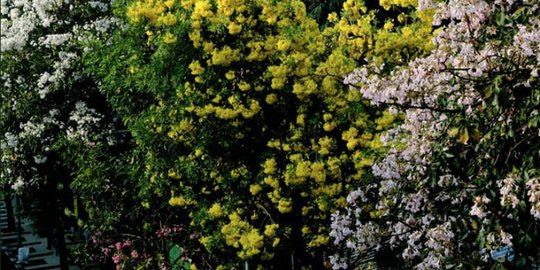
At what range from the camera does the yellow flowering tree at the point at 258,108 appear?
10.3 m

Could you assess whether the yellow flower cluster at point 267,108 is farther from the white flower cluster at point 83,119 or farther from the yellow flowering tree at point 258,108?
the white flower cluster at point 83,119

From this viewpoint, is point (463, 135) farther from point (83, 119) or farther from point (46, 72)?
point (46, 72)

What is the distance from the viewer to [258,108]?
10.5 m

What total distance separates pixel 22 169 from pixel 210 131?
9.98m

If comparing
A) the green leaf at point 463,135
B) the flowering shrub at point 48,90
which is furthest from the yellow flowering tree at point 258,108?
the flowering shrub at point 48,90

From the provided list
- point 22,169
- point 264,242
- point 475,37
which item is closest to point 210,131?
point 264,242

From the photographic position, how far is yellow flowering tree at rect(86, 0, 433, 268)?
406 inches

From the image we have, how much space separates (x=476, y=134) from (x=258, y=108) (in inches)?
197

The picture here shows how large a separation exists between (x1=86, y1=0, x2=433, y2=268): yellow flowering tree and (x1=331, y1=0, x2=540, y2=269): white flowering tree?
257cm

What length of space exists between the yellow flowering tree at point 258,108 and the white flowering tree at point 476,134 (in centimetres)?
257

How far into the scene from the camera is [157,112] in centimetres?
1141

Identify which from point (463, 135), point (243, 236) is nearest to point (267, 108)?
point (243, 236)

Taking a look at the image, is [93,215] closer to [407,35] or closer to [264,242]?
[264,242]

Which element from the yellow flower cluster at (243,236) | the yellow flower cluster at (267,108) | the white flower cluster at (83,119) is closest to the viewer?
the yellow flower cluster at (267,108)
